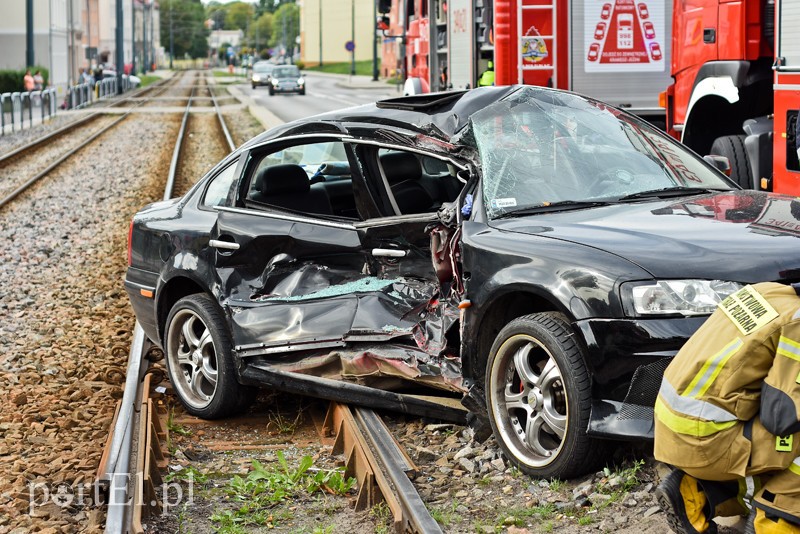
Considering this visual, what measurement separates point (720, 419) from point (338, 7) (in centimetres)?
12583

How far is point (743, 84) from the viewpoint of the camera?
35.8ft

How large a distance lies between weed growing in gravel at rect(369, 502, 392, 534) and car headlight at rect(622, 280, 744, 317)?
1.19 meters

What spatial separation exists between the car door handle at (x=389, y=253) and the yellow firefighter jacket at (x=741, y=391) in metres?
2.29

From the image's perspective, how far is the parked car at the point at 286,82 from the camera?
62.5 metres

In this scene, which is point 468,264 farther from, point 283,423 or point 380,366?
point 283,423

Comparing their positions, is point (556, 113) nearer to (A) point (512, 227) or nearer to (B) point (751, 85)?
(A) point (512, 227)

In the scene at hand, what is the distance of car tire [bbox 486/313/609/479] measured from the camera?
468 centimetres

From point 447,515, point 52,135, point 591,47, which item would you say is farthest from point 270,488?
point 52,135

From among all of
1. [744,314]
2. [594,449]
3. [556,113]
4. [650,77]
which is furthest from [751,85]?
[744,314]

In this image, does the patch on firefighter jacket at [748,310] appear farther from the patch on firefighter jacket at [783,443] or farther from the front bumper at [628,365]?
the front bumper at [628,365]

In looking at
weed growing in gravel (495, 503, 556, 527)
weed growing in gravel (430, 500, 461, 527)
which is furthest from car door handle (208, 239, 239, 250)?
weed growing in gravel (495, 503, 556, 527)

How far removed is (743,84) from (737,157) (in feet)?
2.25

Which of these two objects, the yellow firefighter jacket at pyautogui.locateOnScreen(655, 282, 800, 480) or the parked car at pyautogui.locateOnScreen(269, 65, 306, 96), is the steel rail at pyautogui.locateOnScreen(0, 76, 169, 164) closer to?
the parked car at pyautogui.locateOnScreen(269, 65, 306, 96)

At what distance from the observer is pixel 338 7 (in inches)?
4978
